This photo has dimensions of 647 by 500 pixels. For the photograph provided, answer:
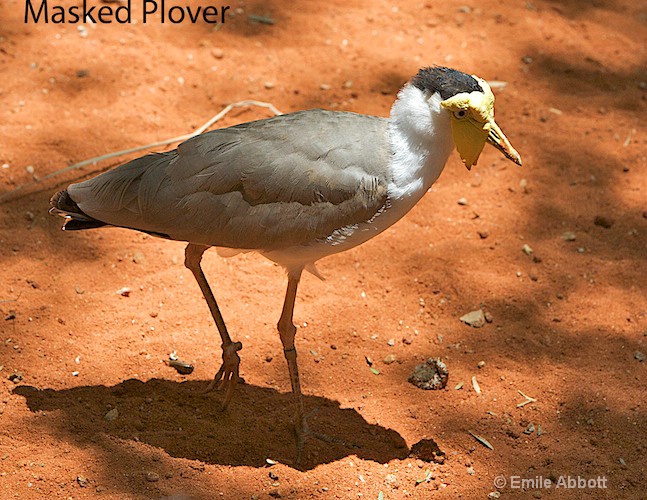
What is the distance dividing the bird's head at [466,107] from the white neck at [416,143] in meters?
0.05

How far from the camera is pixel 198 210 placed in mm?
3758

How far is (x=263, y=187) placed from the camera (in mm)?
3719

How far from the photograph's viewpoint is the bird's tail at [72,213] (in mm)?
3898

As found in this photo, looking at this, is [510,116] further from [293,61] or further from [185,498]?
[185,498]

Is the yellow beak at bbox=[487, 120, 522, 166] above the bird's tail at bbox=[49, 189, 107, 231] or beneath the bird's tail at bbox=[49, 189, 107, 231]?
above

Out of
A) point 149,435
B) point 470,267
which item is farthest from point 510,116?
point 149,435

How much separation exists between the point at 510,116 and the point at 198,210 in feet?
10.7

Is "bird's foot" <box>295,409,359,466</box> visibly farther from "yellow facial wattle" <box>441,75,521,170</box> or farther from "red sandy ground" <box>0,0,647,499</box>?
"yellow facial wattle" <box>441,75,521,170</box>

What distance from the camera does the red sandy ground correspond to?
385 centimetres

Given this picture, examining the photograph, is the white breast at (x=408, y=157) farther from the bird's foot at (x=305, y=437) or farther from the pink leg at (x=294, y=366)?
the bird's foot at (x=305, y=437)

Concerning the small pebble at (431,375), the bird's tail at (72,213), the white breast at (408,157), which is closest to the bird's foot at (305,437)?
the small pebble at (431,375)
